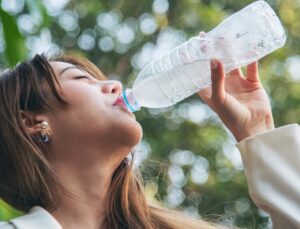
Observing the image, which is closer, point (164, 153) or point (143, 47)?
point (164, 153)

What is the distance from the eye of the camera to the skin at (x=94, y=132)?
1.82m

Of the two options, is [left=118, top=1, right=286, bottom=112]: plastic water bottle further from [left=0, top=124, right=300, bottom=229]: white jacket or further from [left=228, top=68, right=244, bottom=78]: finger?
[left=0, top=124, right=300, bottom=229]: white jacket

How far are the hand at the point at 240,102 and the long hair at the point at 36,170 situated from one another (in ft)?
1.08

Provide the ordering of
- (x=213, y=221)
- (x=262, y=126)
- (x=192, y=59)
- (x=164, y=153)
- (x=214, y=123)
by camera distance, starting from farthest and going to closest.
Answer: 1. (x=214, y=123)
2. (x=164, y=153)
3. (x=213, y=221)
4. (x=192, y=59)
5. (x=262, y=126)

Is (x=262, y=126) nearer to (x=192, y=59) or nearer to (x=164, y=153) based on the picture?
(x=192, y=59)

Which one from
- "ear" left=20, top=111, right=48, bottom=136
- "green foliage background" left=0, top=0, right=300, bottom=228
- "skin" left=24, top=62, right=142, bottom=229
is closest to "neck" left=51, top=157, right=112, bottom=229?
"skin" left=24, top=62, right=142, bottom=229

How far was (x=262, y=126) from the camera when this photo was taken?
73.0 inches

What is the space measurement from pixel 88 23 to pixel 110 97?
472 centimetres

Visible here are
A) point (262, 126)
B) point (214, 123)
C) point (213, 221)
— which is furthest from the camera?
point (214, 123)

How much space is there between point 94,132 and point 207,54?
36 cm

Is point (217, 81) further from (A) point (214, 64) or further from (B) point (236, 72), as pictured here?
(B) point (236, 72)

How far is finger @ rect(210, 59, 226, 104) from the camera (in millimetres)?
1640

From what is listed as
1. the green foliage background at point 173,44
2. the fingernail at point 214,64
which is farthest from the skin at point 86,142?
the green foliage background at point 173,44

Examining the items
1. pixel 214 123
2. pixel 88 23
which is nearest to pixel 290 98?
pixel 214 123
